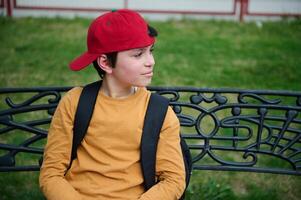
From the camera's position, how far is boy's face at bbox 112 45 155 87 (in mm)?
1876

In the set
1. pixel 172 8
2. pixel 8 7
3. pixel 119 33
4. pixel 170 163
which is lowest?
pixel 8 7

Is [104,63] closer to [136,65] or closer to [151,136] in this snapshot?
[136,65]

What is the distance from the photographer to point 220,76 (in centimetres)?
558

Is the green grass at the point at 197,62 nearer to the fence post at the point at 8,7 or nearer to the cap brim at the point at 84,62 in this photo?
the fence post at the point at 8,7

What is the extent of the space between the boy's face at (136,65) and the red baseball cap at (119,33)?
51mm

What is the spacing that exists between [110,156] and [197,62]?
4.39 metres

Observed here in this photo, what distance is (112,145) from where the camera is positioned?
191 centimetres

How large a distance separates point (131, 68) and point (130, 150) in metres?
0.38

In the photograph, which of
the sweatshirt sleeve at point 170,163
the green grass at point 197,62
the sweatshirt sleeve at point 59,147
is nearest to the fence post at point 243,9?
the green grass at point 197,62

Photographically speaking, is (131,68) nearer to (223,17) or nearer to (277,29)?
(277,29)

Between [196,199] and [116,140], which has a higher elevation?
[116,140]

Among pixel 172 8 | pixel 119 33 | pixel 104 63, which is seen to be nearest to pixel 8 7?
pixel 172 8

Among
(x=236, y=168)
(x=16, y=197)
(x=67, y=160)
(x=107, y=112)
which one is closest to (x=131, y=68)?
(x=107, y=112)

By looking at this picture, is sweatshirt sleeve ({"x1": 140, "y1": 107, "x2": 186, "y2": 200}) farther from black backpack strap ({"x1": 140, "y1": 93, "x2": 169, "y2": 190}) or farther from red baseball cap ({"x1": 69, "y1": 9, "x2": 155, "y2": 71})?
red baseball cap ({"x1": 69, "y1": 9, "x2": 155, "y2": 71})
